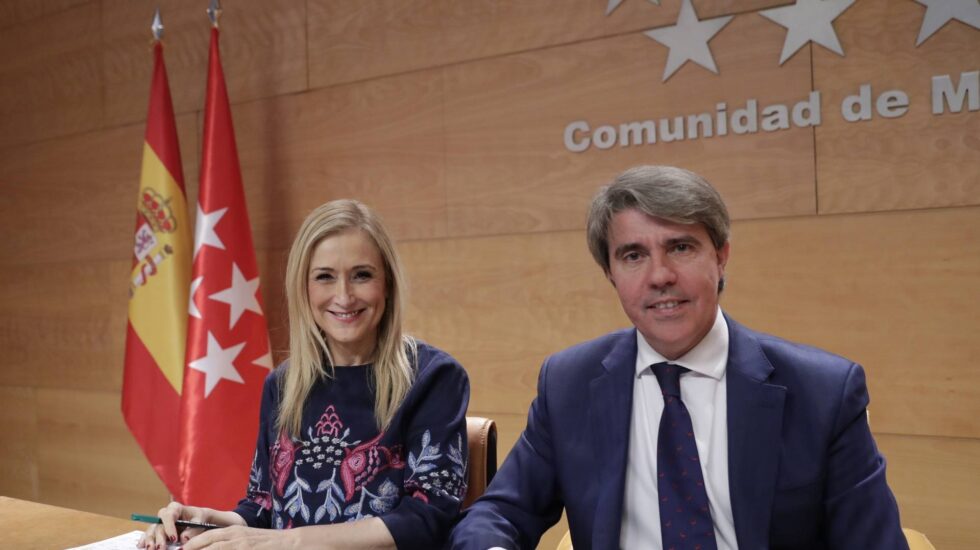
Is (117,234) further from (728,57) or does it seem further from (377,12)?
(728,57)

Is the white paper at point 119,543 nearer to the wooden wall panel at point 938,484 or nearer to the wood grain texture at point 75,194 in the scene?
the wooden wall panel at point 938,484

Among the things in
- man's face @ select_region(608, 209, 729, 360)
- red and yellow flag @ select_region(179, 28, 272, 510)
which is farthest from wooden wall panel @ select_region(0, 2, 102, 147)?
man's face @ select_region(608, 209, 729, 360)

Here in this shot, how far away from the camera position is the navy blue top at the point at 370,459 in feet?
6.50

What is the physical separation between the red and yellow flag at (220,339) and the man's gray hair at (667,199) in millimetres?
2263

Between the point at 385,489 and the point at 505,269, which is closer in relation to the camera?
the point at 385,489

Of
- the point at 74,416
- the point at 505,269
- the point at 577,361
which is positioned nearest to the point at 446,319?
the point at 505,269

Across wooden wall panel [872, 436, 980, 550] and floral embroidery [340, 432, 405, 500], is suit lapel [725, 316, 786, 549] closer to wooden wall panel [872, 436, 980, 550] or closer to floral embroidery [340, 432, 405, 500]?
floral embroidery [340, 432, 405, 500]

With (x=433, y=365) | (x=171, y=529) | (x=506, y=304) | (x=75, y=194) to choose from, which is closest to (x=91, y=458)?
(x=75, y=194)

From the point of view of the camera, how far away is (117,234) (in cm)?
449

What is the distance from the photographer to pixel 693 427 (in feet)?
5.48

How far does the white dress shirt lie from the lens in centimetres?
164

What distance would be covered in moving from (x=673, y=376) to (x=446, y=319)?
6.33 feet

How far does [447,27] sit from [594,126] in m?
0.78

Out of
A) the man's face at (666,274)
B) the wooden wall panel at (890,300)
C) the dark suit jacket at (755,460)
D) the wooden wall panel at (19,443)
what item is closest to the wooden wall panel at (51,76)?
the wooden wall panel at (19,443)
